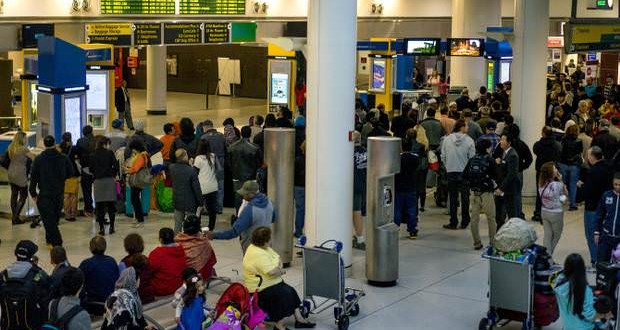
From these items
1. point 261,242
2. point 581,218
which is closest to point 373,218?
point 261,242

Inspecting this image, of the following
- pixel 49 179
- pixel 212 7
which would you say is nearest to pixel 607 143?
pixel 49 179

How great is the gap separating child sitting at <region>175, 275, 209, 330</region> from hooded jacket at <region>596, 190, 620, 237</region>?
474 cm

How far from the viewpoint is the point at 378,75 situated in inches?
1167

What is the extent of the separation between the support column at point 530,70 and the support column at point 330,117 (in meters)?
5.95

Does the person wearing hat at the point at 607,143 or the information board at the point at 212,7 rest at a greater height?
the information board at the point at 212,7

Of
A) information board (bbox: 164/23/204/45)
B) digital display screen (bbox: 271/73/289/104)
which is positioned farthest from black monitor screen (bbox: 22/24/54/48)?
digital display screen (bbox: 271/73/289/104)

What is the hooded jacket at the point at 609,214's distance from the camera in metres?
11.2

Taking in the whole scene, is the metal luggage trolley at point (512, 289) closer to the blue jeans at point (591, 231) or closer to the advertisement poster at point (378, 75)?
the blue jeans at point (591, 231)

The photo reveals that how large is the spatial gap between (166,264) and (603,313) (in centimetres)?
413

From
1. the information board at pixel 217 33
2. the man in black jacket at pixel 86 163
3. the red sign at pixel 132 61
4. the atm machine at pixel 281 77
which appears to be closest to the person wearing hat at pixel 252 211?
the man in black jacket at pixel 86 163

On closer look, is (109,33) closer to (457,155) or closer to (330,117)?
(457,155)

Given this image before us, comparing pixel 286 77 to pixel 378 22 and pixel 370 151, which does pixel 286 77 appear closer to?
pixel 378 22

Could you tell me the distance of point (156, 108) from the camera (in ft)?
99.5

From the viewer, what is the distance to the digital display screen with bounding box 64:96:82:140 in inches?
654
